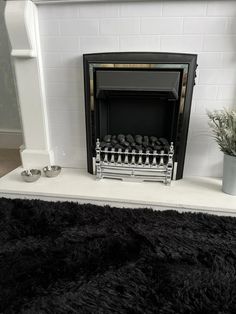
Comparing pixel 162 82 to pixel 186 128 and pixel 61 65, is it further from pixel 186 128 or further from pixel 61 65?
pixel 61 65

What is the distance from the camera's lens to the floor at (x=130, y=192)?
4.57 ft

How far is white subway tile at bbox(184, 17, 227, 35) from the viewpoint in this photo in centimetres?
139

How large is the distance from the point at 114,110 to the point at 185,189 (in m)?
0.70

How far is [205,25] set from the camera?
1.41m

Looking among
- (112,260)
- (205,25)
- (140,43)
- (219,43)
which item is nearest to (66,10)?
(140,43)

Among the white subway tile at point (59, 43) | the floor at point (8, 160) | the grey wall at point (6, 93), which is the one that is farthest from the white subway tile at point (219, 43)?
the grey wall at point (6, 93)

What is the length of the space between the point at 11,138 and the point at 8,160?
489 mm

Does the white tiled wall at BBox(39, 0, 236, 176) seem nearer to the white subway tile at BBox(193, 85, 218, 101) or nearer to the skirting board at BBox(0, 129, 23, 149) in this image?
the white subway tile at BBox(193, 85, 218, 101)

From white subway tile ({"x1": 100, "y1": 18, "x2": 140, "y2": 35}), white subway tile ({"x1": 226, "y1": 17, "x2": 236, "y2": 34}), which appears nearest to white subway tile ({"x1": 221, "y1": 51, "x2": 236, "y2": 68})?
white subway tile ({"x1": 226, "y1": 17, "x2": 236, "y2": 34})

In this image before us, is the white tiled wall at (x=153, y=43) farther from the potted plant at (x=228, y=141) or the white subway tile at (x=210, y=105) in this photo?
the potted plant at (x=228, y=141)

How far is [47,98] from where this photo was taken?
1686mm

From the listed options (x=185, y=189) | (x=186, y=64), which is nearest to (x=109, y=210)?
(x=185, y=189)

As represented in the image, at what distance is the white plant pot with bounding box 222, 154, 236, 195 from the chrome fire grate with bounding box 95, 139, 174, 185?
12.2 inches

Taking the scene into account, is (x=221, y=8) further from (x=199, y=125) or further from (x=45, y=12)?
(x=45, y=12)
